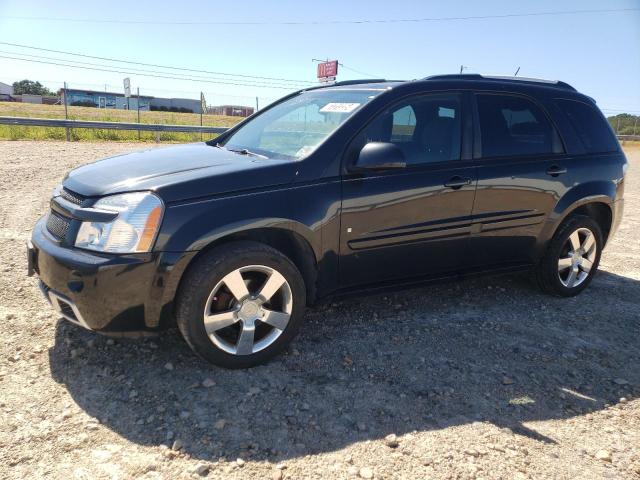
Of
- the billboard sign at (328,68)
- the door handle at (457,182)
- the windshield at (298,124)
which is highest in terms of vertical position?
the billboard sign at (328,68)

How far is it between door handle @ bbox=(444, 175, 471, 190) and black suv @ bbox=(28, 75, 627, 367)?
0.03 ft

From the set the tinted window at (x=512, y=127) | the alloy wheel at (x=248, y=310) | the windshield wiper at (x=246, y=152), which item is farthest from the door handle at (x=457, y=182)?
the alloy wheel at (x=248, y=310)

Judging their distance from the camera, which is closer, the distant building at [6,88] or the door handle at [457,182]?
the door handle at [457,182]

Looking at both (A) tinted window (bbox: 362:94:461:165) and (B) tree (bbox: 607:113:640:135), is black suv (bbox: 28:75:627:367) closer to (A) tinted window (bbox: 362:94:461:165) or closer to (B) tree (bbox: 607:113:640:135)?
(A) tinted window (bbox: 362:94:461:165)

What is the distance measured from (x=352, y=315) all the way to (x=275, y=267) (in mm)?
1134

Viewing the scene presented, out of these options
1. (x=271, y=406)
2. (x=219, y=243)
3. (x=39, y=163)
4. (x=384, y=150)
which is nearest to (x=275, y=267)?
(x=219, y=243)

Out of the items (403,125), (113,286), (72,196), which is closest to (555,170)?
(403,125)

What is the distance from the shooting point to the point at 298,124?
151 inches

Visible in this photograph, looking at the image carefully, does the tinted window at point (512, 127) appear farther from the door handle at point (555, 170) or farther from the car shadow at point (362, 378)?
the car shadow at point (362, 378)

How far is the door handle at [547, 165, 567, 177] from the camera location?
4117mm

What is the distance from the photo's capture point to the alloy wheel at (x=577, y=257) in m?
4.45

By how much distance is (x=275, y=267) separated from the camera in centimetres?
299

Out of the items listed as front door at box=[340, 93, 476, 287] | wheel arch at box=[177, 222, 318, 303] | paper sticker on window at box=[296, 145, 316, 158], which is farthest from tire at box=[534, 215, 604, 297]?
paper sticker on window at box=[296, 145, 316, 158]

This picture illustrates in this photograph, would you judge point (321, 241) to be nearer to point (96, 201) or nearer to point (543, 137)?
point (96, 201)
